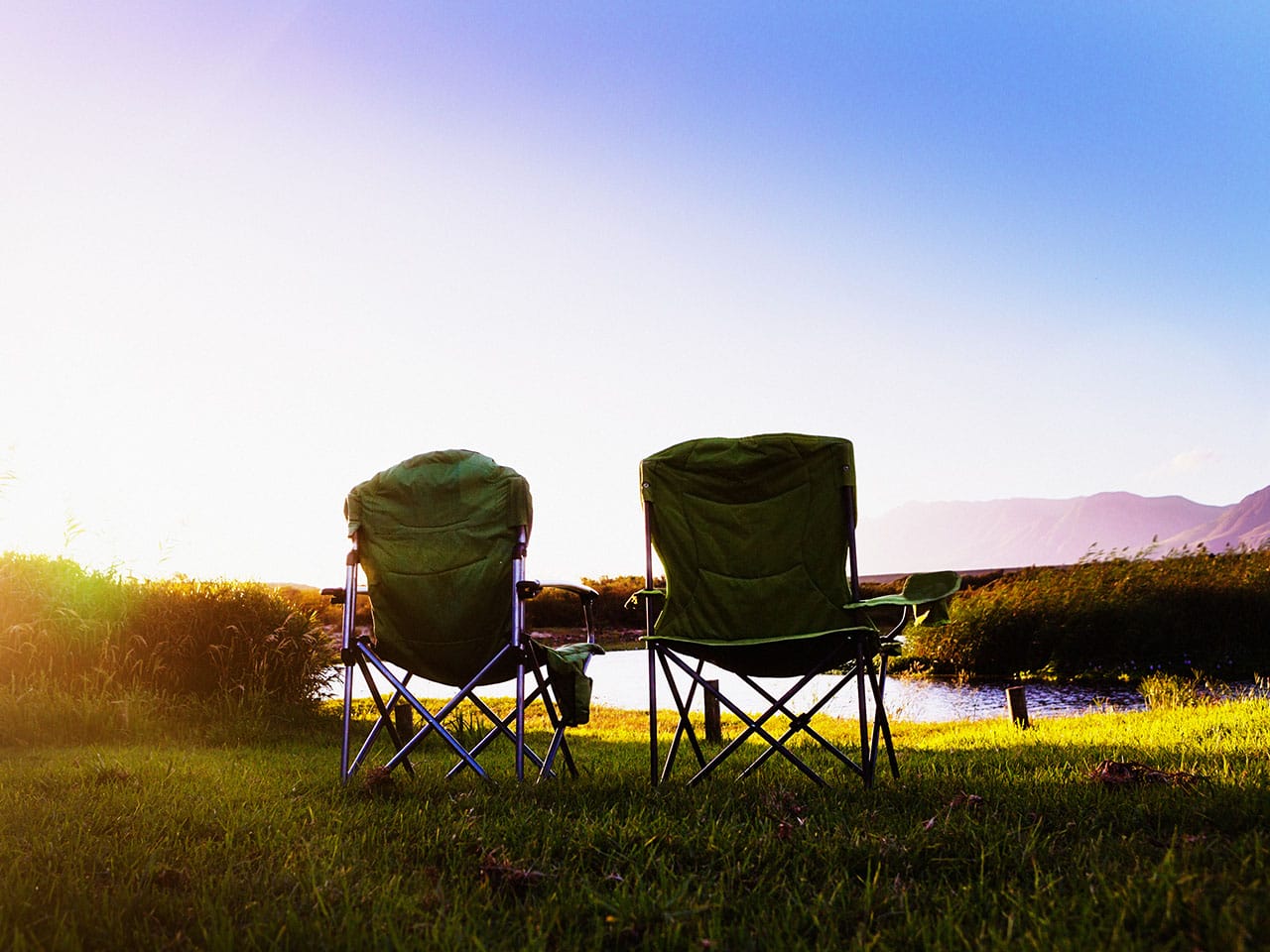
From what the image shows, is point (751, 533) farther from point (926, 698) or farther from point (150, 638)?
point (926, 698)

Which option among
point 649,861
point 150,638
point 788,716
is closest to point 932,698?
point 788,716

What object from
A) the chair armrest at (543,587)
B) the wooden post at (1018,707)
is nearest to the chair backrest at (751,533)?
the chair armrest at (543,587)

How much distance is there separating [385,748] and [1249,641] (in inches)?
389

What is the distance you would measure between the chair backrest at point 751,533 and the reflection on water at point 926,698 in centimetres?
392

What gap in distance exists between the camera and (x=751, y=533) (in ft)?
11.2

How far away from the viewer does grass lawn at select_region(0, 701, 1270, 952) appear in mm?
1547

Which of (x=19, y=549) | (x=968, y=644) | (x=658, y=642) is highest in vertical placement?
(x=19, y=549)

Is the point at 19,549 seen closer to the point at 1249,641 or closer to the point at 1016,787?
the point at 1016,787

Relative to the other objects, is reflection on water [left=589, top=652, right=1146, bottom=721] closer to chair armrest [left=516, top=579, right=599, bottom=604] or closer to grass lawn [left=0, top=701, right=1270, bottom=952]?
chair armrest [left=516, top=579, right=599, bottom=604]

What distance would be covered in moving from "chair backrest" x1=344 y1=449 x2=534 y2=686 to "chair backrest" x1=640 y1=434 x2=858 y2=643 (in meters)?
0.58

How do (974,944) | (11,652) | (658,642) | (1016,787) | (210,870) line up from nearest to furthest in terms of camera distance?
(974,944) → (210,870) → (1016,787) → (658,642) → (11,652)

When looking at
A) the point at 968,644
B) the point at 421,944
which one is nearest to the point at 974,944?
the point at 421,944

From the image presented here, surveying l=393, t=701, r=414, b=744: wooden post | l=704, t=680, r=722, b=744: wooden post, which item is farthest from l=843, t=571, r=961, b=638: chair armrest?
l=393, t=701, r=414, b=744: wooden post

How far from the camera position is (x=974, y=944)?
1479 millimetres
